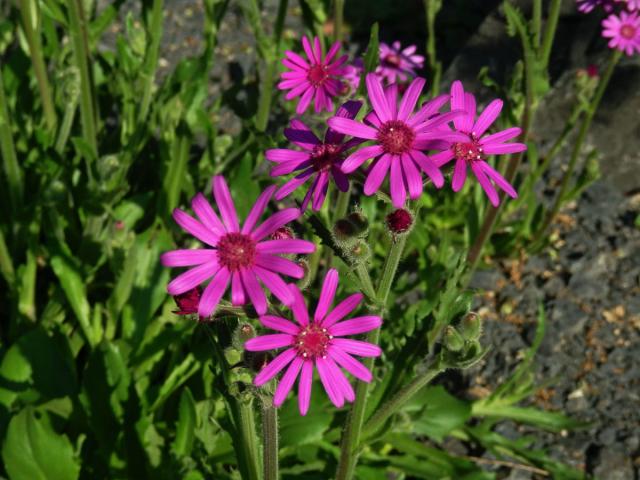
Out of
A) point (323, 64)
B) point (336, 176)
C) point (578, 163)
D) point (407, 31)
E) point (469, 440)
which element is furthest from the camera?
point (407, 31)

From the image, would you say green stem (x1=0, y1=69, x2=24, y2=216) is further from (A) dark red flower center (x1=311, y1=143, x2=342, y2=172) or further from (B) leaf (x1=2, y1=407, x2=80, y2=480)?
(A) dark red flower center (x1=311, y1=143, x2=342, y2=172)

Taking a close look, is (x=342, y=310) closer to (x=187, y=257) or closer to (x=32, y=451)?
(x=187, y=257)

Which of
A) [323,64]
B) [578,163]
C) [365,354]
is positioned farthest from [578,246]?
[365,354]

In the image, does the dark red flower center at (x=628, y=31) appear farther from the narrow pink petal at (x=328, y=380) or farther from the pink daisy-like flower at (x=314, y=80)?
the narrow pink petal at (x=328, y=380)

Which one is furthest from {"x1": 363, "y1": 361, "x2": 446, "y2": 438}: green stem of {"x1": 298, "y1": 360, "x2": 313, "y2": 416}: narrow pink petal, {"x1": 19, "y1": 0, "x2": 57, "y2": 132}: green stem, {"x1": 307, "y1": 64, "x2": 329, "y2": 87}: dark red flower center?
{"x1": 19, "y1": 0, "x2": 57, "y2": 132}: green stem

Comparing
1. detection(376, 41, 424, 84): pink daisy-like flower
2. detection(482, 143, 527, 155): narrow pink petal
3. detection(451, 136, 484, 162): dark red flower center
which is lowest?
detection(451, 136, 484, 162): dark red flower center

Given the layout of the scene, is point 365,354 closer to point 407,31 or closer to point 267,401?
point 267,401
